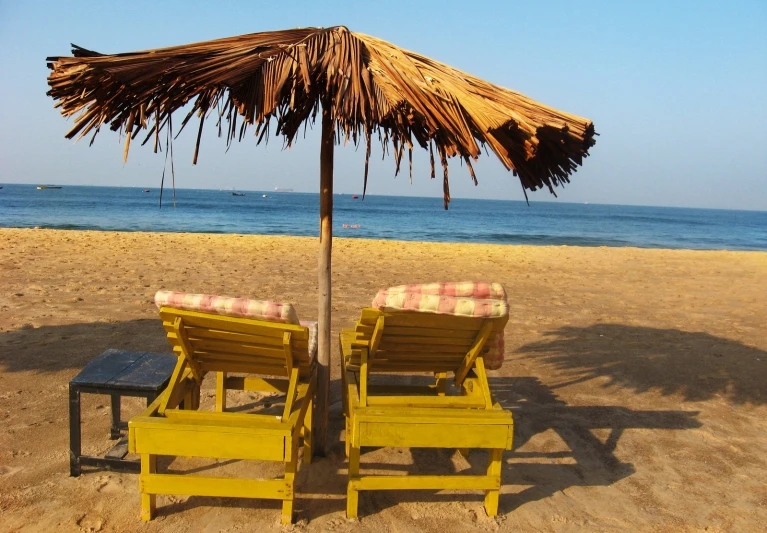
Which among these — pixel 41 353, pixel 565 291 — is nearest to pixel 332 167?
pixel 41 353

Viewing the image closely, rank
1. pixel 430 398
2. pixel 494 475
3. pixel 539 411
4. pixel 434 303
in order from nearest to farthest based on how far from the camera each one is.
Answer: pixel 434 303 < pixel 494 475 < pixel 430 398 < pixel 539 411

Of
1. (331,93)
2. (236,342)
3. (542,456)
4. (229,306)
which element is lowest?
(542,456)

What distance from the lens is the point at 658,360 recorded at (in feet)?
18.4

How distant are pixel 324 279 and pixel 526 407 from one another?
6.34 ft

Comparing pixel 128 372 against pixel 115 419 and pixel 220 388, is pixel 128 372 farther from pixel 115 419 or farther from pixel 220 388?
pixel 220 388

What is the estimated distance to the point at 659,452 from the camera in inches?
143

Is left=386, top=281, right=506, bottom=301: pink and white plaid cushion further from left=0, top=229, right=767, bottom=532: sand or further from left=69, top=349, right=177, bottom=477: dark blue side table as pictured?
left=69, top=349, right=177, bottom=477: dark blue side table

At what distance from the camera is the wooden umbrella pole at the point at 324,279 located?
3312 mm

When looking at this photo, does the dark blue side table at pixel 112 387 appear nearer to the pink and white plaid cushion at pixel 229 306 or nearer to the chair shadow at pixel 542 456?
the pink and white plaid cushion at pixel 229 306

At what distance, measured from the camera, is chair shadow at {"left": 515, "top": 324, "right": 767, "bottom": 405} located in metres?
4.86

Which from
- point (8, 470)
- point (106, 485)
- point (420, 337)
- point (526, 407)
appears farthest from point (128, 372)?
point (526, 407)

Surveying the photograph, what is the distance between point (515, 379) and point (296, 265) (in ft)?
21.3

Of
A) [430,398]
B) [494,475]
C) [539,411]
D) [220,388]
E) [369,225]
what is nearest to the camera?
[494,475]

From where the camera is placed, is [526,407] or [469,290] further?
[526,407]
